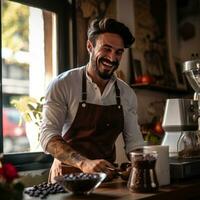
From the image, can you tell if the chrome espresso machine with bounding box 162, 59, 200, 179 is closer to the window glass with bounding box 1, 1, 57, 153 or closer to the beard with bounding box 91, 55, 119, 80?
the beard with bounding box 91, 55, 119, 80

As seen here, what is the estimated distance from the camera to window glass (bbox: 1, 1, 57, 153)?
260 centimetres

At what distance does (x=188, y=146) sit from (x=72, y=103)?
60 cm

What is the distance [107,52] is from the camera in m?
1.94

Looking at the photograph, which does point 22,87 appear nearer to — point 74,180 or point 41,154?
point 41,154

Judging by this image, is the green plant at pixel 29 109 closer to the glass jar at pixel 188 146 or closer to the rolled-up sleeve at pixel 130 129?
the rolled-up sleeve at pixel 130 129

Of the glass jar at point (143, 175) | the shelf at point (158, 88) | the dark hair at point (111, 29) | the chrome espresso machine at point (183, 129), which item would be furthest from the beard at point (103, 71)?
the shelf at point (158, 88)

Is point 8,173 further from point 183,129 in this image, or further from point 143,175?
point 183,129

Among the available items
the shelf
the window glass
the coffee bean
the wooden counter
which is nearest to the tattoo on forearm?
the wooden counter

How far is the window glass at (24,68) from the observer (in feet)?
8.54

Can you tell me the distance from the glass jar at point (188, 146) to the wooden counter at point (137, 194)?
0.23m

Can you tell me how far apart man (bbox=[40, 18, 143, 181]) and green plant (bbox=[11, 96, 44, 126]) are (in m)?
0.73

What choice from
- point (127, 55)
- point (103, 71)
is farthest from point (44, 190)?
point (127, 55)

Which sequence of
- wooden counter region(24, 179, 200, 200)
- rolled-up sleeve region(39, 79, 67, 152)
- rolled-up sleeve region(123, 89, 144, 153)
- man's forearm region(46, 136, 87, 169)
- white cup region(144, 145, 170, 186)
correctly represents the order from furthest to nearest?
rolled-up sleeve region(123, 89, 144, 153) → rolled-up sleeve region(39, 79, 67, 152) → man's forearm region(46, 136, 87, 169) → white cup region(144, 145, 170, 186) → wooden counter region(24, 179, 200, 200)

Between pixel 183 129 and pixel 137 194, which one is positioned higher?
pixel 183 129
